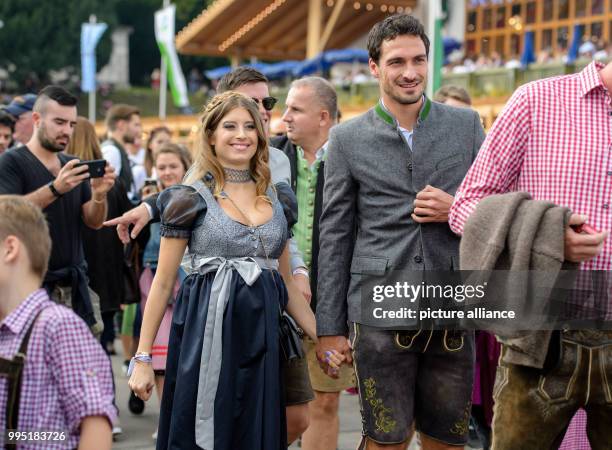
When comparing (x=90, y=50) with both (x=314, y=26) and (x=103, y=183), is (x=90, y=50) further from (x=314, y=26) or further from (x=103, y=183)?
(x=103, y=183)

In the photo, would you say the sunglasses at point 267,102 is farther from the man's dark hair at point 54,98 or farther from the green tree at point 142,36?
the green tree at point 142,36

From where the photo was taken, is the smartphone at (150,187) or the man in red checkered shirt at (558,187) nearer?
the man in red checkered shirt at (558,187)

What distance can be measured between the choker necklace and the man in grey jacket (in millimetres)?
394

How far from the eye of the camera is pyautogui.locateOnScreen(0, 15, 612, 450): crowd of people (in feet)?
10.7

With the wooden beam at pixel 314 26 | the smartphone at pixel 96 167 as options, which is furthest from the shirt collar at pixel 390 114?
the wooden beam at pixel 314 26

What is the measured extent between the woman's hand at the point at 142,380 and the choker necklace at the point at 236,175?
89 centimetres

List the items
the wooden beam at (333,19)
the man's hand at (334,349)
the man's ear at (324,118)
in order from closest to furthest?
the man's hand at (334,349), the man's ear at (324,118), the wooden beam at (333,19)

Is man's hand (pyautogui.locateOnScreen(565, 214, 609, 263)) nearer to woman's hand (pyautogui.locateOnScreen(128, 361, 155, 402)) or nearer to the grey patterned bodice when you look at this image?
the grey patterned bodice

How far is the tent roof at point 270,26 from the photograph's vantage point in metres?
28.9

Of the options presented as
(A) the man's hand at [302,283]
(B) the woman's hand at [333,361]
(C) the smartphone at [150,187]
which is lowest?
(B) the woman's hand at [333,361]

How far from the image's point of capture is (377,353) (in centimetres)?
445

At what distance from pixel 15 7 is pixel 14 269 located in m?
61.1

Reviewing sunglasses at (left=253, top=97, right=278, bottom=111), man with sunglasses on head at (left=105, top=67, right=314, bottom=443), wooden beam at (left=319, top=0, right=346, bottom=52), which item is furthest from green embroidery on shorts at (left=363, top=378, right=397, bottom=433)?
wooden beam at (left=319, top=0, right=346, bottom=52)

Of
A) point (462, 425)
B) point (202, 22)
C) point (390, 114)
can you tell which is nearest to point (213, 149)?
point (390, 114)
